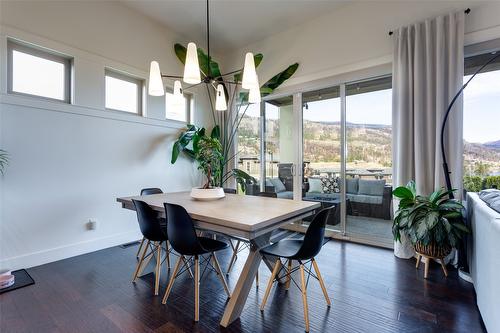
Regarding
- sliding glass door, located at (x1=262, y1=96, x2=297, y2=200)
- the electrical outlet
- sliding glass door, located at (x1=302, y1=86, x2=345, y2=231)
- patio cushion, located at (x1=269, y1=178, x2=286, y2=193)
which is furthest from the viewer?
patio cushion, located at (x1=269, y1=178, x2=286, y2=193)

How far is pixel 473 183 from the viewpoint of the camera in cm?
301

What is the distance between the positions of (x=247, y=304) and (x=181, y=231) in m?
0.85

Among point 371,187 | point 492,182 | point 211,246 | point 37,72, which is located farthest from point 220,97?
point 492,182

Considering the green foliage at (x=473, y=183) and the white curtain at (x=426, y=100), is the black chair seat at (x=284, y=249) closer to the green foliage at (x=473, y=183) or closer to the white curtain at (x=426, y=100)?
the white curtain at (x=426, y=100)

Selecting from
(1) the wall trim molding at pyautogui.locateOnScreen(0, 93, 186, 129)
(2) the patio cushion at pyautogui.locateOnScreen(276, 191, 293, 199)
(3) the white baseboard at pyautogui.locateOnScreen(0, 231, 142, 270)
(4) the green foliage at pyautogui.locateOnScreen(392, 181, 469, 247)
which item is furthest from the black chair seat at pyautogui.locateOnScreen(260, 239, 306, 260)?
(1) the wall trim molding at pyautogui.locateOnScreen(0, 93, 186, 129)

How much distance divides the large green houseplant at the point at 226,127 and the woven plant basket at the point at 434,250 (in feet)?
8.77

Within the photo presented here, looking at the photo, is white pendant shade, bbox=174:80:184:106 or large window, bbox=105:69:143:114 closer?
white pendant shade, bbox=174:80:184:106

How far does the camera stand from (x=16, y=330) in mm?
1773

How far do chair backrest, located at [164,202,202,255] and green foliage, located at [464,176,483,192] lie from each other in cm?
325

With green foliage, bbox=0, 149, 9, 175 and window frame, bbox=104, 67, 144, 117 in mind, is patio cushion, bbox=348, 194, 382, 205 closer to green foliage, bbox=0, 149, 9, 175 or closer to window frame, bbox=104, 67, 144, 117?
window frame, bbox=104, 67, 144, 117

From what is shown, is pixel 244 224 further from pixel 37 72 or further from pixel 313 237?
pixel 37 72

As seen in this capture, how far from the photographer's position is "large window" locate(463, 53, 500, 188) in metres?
2.91

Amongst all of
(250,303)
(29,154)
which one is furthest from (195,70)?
(29,154)

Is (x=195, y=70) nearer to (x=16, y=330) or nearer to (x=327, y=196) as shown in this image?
(x=16, y=330)
